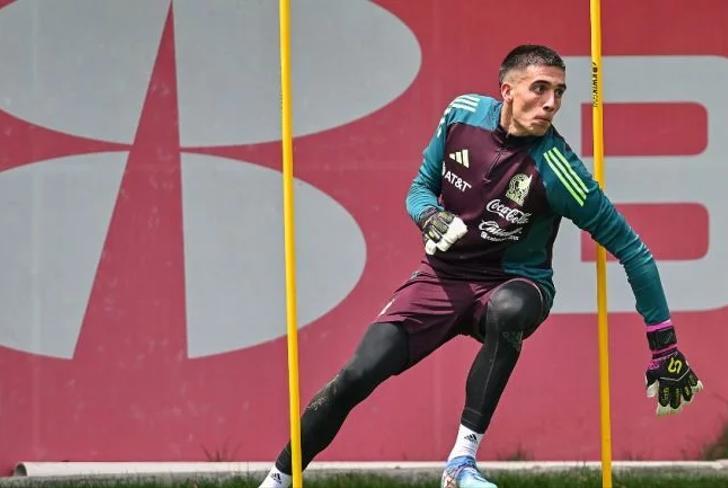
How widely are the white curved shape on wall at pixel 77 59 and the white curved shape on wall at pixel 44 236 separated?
183mm

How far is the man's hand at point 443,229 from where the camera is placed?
6203mm

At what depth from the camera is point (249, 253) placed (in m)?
8.47

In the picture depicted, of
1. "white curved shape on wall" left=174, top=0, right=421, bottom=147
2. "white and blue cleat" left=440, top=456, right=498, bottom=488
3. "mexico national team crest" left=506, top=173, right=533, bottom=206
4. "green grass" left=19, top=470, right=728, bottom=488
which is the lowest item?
"green grass" left=19, top=470, right=728, bottom=488

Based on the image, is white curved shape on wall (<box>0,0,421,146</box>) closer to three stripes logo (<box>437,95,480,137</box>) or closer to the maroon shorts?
three stripes logo (<box>437,95,480,137</box>)

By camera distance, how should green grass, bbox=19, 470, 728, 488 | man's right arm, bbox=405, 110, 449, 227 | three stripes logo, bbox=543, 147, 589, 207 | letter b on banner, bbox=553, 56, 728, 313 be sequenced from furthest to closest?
letter b on banner, bbox=553, 56, 728, 313
green grass, bbox=19, 470, 728, 488
man's right arm, bbox=405, 110, 449, 227
three stripes logo, bbox=543, 147, 589, 207

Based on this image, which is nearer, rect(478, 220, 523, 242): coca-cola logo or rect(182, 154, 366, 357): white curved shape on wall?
rect(478, 220, 523, 242): coca-cola logo

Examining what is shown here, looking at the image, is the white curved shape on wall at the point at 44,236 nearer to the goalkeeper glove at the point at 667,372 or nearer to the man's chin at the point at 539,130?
the man's chin at the point at 539,130

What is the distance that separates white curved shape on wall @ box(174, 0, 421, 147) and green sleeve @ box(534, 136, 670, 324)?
2.17 meters

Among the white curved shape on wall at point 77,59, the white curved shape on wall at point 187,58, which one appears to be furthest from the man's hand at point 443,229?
the white curved shape on wall at point 77,59

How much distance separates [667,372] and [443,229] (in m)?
0.96

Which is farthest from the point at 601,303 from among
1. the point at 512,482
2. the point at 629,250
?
the point at 512,482

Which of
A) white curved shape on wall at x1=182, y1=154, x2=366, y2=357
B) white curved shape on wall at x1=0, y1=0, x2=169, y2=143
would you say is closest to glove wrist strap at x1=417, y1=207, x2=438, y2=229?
white curved shape on wall at x1=182, y1=154, x2=366, y2=357

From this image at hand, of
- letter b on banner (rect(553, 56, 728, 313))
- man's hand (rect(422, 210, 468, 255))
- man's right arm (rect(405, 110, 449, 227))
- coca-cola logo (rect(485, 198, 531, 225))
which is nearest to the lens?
man's hand (rect(422, 210, 468, 255))

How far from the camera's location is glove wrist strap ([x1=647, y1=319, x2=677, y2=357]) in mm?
6445
